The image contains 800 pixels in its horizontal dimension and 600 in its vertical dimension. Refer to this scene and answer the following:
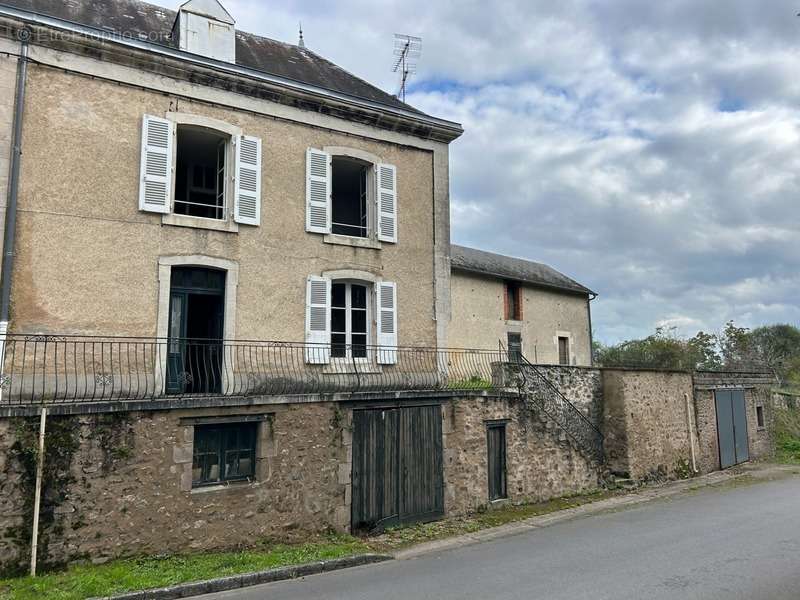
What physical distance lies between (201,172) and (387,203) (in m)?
3.99

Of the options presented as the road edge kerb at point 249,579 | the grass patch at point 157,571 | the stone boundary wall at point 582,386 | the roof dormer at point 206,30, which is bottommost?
the road edge kerb at point 249,579

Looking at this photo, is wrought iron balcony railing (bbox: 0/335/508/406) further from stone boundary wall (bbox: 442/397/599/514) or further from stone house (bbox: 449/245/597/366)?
stone house (bbox: 449/245/597/366)

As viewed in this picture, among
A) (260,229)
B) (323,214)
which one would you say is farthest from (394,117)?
(260,229)

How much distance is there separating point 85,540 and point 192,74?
793 centimetres

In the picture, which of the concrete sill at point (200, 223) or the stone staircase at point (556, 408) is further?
the stone staircase at point (556, 408)

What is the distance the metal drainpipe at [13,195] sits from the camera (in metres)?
8.95

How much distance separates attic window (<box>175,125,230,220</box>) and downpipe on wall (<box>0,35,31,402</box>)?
2.63 m

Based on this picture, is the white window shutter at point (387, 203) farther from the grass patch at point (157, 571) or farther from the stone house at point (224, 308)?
the grass patch at point (157, 571)

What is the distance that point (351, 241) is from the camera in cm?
1230

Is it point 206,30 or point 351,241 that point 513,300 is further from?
point 206,30

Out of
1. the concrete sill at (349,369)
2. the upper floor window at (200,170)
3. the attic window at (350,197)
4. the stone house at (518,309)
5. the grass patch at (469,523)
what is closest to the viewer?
the grass patch at (469,523)

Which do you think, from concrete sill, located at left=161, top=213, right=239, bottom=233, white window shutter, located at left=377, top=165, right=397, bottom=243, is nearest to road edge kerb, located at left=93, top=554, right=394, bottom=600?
concrete sill, located at left=161, top=213, right=239, bottom=233

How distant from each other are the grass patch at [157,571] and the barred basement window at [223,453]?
1085 millimetres

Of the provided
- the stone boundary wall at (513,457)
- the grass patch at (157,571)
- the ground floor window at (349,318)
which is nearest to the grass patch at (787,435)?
the stone boundary wall at (513,457)
